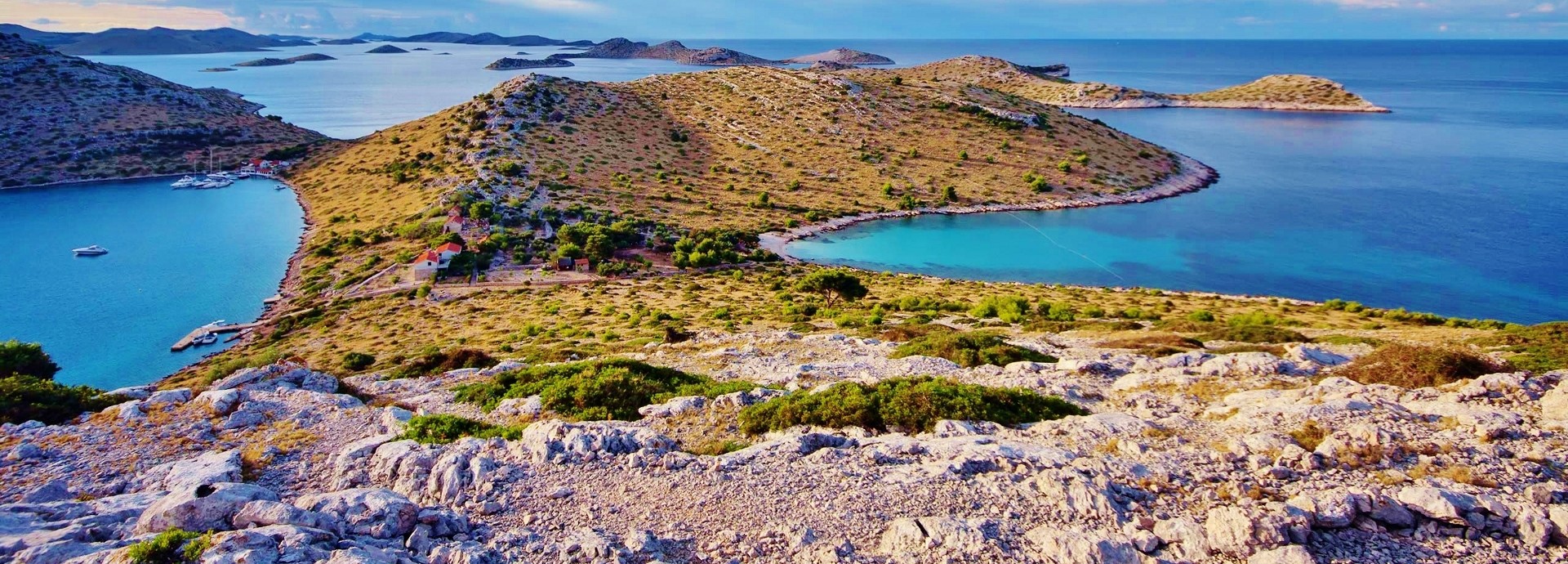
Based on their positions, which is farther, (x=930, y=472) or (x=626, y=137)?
(x=626, y=137)

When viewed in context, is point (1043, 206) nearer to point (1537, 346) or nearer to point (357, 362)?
point (1537, 346)

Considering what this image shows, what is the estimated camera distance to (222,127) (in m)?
124

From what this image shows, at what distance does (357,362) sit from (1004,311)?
28.2m

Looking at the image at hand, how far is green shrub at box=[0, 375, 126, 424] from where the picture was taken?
16109mm

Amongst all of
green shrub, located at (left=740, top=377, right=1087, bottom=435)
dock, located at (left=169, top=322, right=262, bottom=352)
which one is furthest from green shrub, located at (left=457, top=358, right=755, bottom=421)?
dock, located at (left=169, top=322, right=262, bottom=352)

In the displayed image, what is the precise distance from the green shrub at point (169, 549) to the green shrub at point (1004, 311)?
2938 cm

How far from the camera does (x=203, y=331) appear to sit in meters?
44.3

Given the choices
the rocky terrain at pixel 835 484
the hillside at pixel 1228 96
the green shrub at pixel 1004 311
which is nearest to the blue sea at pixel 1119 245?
the green shrub at pixel 1004 311

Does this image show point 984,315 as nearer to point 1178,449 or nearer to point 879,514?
point 1178,449

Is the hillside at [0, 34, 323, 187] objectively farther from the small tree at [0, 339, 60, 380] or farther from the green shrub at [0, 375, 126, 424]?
the green shrub at [0, 375, 126, 424]

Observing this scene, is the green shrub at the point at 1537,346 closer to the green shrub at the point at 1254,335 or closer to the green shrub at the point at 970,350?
the green shrub at the point at 1254,335

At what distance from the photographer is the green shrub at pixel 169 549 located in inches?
379

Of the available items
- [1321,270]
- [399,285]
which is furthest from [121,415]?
[1321,270]

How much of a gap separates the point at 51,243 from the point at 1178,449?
95834 millimetres
